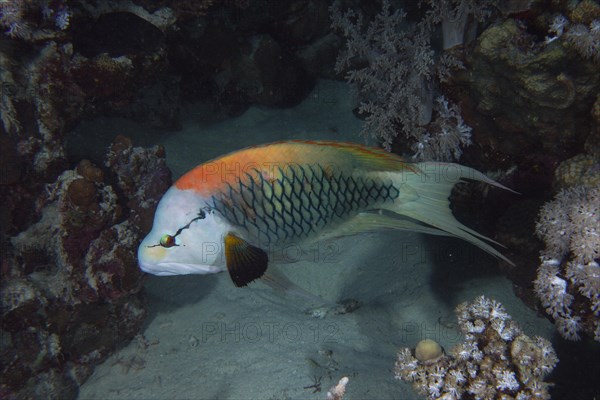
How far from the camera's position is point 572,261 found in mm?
3170

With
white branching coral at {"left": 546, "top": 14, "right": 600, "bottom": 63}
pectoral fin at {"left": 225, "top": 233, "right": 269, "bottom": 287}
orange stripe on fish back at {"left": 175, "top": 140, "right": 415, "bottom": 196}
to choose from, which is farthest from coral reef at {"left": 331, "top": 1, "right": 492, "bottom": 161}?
pectoral fin at {"left": 225, "top": 233, "right": 269, "bottom": 287}

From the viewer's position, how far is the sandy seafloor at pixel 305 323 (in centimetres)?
385

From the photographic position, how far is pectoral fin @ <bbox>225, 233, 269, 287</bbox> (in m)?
2.39

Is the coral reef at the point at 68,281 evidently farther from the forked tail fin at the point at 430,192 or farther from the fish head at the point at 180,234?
the forked tail fin at the point at 430,192

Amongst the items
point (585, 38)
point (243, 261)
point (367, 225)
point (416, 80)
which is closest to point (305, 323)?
point (367, 225)

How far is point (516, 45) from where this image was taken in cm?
346

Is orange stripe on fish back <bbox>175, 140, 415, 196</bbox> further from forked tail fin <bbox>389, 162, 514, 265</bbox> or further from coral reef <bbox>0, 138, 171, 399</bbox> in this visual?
coral reef <bbox>0, 138, 171, 399</bbox>

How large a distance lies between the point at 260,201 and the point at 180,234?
554mm

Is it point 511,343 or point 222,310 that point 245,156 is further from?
point 222,310

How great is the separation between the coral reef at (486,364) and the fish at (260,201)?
3.82 ft

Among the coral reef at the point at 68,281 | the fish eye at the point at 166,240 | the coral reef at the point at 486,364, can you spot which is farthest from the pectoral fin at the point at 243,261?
the coral reef at the point at 68,281

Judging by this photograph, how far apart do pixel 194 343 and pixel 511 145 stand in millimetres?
4221

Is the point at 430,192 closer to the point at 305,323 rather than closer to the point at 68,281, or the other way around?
the point at 305,323

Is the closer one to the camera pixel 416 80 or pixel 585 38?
pixel 585 38
